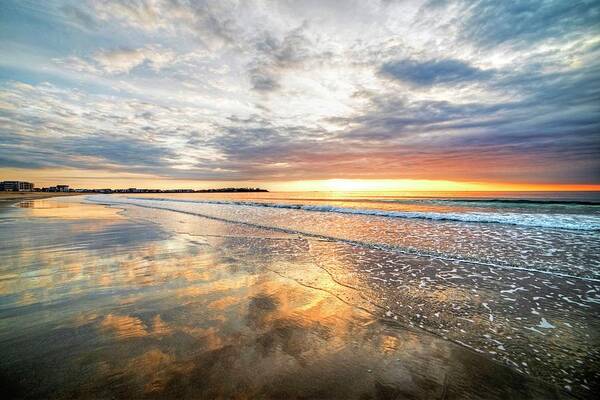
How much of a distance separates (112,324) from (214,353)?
1891mm

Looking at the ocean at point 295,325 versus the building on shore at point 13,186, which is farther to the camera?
the building on shore at point 13,186

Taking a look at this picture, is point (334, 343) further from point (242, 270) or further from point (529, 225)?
point (529, 225)

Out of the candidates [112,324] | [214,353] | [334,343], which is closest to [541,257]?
[334,343]

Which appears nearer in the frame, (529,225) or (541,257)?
(541,257)

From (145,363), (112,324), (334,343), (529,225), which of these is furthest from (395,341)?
(529,225)

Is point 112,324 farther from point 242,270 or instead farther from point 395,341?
point 395,341

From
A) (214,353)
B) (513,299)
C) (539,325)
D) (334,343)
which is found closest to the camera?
(214,353)

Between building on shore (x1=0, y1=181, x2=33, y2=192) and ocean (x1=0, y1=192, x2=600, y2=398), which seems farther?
building on shore (x1=0, y1=181, x2=33, y2=192)

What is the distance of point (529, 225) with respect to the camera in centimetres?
1652

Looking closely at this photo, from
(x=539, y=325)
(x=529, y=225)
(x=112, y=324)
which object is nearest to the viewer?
(x=112, y=324)

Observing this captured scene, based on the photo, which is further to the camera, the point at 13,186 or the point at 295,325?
the point at 13,186

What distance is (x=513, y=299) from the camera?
203 inches

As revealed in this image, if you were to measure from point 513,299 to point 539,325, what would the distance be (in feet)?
3.72

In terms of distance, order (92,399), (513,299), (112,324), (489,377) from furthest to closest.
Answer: (513,299)
(112,324)
(489,377)
(92,399)
